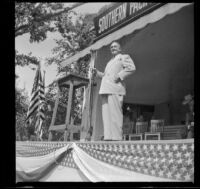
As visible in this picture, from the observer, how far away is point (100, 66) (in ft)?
21.9

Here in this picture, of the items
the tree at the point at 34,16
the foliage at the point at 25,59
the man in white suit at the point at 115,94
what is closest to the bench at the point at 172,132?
the man in white suit at the point at 115,94

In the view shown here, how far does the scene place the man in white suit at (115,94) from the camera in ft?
16.4

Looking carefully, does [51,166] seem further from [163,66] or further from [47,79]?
[163,66]

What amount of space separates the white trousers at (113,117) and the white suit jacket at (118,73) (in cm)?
9

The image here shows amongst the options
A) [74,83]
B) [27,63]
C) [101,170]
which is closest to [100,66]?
[74,83]

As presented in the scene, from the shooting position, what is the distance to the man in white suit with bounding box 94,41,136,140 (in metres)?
Answer: 5.01

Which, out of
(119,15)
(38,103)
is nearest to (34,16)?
(38,103)

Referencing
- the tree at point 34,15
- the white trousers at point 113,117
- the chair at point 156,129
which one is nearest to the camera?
the white trousers at point 113,117

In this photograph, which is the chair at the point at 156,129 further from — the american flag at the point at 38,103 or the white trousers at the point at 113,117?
the american flag at the point at 38,103

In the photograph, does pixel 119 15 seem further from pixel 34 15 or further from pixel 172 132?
pixel 34 15

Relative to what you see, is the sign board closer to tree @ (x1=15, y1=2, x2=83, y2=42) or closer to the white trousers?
the white trousers

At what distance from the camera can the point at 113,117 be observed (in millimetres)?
5051

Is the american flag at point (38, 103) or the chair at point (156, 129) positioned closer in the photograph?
the chair at point (156, 129)
